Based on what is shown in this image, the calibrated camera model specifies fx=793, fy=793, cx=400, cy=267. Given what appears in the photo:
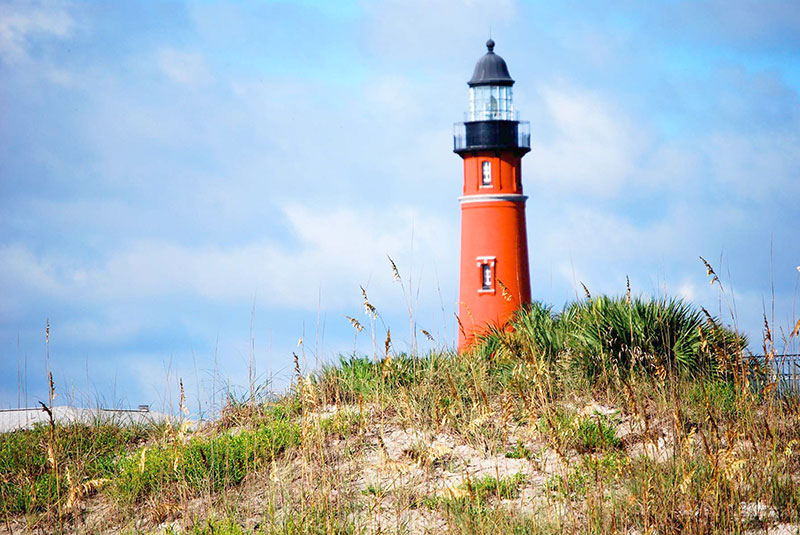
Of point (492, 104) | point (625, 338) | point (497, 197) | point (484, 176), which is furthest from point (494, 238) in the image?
point (625, 338)

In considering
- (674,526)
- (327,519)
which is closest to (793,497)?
(674,526)

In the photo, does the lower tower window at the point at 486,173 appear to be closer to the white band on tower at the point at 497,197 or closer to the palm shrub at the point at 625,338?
the white band on tower at the point at 497,197

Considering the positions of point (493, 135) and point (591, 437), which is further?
point (493, 135)

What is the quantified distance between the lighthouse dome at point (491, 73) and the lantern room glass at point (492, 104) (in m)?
0.18

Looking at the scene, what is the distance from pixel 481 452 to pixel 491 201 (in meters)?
14.9

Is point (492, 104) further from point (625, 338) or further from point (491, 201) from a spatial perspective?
point (625, 338)

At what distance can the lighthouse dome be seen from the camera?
22734 millimetres

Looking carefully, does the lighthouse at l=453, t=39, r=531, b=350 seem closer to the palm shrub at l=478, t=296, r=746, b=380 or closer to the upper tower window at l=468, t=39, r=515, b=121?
the upper tower window at l=468, t=39, r=515, b=121

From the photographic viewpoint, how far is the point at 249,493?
23.6 feet

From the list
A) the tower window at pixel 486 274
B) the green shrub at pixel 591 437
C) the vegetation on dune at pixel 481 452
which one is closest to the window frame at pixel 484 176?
the tower window at pixel 486 274

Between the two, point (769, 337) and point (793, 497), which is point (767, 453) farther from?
point (769, 337)

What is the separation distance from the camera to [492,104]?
22922 mm

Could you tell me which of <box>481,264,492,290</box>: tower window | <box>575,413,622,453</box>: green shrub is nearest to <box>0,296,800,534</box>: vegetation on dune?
<box>575,413,622,453</box>: green shrub

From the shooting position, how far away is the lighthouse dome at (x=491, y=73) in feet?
74.6
